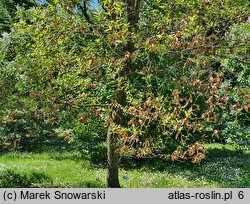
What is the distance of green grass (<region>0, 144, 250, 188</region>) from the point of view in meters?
10.8

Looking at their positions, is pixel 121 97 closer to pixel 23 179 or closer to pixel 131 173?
pixel 131 173

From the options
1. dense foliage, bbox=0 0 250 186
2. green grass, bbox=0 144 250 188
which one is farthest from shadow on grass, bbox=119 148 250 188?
dense foliage, bbox=0 0 250 186

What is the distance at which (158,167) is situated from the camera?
13.2 m

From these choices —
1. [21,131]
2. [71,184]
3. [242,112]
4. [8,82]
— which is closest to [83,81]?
[8,82]

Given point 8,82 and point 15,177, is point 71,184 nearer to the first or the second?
point 15,177

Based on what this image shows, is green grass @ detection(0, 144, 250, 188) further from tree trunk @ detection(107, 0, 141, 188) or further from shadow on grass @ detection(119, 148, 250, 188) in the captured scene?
tree trunk @ detection(107, 0, 141, 188)

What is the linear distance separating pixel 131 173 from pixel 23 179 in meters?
3.44

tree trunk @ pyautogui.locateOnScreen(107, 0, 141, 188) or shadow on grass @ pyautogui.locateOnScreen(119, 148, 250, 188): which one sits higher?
tree trunk @ pyautogui.locateOnScreen(107, 0, 141, 188)

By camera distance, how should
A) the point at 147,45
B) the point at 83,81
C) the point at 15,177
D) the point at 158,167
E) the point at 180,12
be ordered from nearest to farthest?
the point at 147,45
the point at 83,81
the point at 180,12
the point at 15,177
the point at 158,167

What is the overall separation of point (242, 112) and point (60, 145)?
30.3ft

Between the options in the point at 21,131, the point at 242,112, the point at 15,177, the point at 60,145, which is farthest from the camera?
the point at 60,145

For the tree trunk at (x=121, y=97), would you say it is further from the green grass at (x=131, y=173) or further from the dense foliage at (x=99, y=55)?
the green grass at (x=131, y=173)

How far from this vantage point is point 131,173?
1220 cm

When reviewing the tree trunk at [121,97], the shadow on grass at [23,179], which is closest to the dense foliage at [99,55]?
the tree trunk at [121,97]
